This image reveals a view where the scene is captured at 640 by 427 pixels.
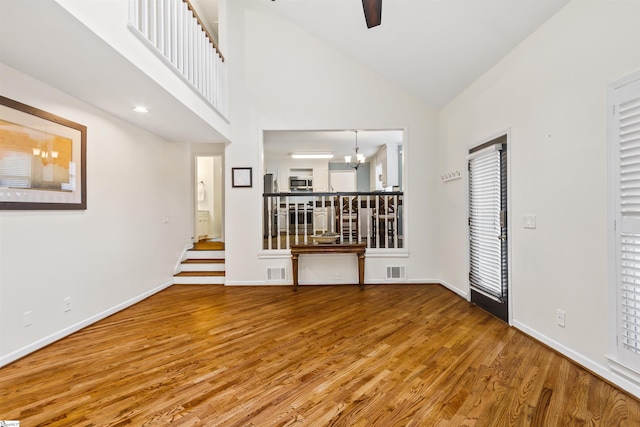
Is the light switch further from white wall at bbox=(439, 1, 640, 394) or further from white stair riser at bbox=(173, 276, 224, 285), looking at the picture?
white stair riser at bbox=(173, 276, 224, 285)

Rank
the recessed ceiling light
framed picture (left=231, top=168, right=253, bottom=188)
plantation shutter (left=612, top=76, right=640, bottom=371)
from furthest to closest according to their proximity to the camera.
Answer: the recessed ceiling light → framed picture (left=231, top=168, right=253, bottom=188) → plantation shutter (left=612, top=76, right=640, bottom=371)

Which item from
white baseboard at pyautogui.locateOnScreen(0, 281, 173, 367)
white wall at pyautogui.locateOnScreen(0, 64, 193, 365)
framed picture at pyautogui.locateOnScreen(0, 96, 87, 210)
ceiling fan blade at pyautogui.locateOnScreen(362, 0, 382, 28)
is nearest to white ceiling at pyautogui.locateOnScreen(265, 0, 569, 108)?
ceiling fan blade at pyautogui.locateOnScreen(362, 0, 382, 28)

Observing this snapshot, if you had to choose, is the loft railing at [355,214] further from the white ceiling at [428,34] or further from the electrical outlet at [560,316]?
the electrical outlet at [560,316]

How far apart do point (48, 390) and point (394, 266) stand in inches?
157

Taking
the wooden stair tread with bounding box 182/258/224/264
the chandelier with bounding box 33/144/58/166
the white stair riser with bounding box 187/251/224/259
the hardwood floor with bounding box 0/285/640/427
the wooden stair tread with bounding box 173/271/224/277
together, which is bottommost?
the hardwood floor with bounding box 0/285/640/427

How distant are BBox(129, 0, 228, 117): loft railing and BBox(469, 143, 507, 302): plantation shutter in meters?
3.44

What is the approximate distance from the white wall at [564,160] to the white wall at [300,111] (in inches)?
56.4

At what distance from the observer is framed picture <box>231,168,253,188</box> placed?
4.39m

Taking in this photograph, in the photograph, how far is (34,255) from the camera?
2.39 metres

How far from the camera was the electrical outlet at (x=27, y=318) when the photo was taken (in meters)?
2.30

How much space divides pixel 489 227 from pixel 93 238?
4.44 meters

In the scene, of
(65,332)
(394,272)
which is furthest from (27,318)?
(394,272)

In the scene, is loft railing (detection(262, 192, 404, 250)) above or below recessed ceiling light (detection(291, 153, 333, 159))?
below

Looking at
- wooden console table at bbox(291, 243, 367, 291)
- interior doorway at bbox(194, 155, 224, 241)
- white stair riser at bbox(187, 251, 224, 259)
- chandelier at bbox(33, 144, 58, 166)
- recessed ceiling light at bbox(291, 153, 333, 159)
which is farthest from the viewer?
recessed ceiling light at bbox(291, 153, 333, 159)
